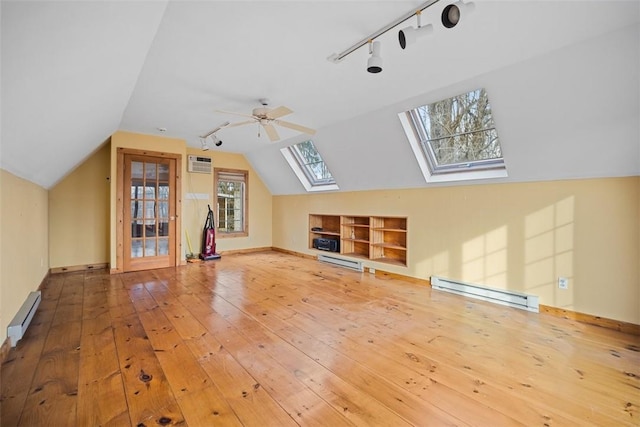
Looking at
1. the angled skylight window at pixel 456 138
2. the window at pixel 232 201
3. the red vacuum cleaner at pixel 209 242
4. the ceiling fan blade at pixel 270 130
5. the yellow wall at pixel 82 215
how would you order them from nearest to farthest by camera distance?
1. the angled skylight window at pixel 456 138
2. the ceiling fan blade at pixel 270 130
3. the yellow wall at pixel 82 215
4. the red vacuum cleaner at pixel 209 242
5. the window at pixel 232 201

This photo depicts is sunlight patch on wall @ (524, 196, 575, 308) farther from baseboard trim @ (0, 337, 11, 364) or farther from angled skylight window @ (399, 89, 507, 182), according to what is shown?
baseboard trim @ (0, 337, 11, 364)

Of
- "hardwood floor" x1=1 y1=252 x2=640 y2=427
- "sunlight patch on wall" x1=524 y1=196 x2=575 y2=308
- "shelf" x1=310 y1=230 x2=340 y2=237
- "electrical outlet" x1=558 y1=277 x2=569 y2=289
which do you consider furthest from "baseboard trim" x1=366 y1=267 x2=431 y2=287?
"electrical outlet" x1=558 y1=277 x2=569 y2=289

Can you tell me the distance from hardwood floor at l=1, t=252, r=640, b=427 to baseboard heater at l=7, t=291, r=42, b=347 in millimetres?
93

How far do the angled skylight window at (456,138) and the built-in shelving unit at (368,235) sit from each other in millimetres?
1152

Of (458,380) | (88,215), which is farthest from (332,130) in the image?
(88,215)

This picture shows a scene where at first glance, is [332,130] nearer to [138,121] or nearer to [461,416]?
[138,121]

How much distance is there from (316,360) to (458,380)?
1014 millimetres

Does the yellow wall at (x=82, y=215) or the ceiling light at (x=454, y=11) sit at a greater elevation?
the ceiling light at (x=454, y=11)

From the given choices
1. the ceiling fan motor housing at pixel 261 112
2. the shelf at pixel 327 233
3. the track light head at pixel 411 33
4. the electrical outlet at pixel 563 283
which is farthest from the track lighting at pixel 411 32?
the shelf at pixel 327 233

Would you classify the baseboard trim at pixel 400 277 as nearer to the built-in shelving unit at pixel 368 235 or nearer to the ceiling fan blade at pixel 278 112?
the built-in shelving unit at pixel 368 235

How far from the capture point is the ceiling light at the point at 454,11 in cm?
177

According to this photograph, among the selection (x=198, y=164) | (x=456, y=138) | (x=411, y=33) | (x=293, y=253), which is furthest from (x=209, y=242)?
(x=411, y=33)

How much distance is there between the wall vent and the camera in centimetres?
639

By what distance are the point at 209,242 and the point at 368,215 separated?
11.6ft
